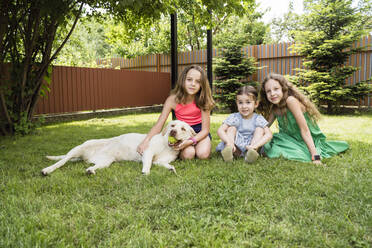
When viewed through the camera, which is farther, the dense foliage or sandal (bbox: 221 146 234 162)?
the dense foliage

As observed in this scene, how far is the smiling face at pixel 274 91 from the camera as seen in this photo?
3611 mm

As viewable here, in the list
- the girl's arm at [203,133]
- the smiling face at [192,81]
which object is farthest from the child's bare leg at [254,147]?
the smiling face at [192,81]

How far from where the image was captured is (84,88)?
9.67 m

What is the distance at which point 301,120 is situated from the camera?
3.50 metres

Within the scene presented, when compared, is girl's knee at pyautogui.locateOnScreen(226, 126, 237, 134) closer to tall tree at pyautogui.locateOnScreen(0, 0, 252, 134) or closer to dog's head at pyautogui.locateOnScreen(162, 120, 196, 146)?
dog's head at pyautogui.locateOnScreen(162, 120, 196, 146)

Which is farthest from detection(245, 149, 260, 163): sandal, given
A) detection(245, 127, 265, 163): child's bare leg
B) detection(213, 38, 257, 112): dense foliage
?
detection(213, 38, 257, 112): dense foliage

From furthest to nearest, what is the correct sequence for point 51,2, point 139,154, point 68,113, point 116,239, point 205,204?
point 68,113, point 51,2, point 139,154, point 205,204, point 116,239

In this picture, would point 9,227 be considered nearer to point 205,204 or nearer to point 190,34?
point 205,204

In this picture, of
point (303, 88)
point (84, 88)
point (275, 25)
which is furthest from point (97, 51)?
point (303, 88)

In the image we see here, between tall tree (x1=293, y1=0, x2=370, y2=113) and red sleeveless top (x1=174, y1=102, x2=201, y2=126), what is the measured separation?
6.35 meters

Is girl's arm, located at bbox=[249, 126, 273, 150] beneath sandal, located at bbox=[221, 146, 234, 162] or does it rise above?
above

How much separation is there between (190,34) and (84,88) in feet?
42.0

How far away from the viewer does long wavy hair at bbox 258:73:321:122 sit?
12.1 ft

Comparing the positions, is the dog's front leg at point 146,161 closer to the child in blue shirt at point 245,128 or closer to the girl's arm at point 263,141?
the child in blue shirt at point 245,128
